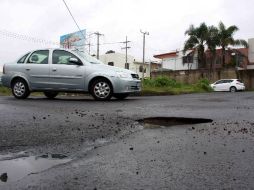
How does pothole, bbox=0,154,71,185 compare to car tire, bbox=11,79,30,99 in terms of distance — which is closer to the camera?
pothole, bbox=0,154,71,185

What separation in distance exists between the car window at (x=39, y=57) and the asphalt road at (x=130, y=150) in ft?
15.7

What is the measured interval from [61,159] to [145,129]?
2.07 metres

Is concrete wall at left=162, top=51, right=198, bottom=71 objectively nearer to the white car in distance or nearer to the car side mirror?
the white car in distance

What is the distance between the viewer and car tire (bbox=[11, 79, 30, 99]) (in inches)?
450

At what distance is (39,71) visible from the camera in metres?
11.3

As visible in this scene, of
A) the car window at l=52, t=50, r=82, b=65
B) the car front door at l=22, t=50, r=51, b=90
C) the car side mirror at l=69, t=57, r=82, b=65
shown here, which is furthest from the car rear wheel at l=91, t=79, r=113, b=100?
the car front door at l=22, t=50, r=51, b=90

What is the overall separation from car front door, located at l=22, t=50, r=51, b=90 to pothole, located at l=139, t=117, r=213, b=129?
5439mm

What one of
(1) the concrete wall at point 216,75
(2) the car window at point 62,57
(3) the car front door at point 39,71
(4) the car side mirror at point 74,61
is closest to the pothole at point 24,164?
(4) the car side mirror at point 74,61

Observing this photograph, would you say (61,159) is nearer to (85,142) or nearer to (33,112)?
(85,142)

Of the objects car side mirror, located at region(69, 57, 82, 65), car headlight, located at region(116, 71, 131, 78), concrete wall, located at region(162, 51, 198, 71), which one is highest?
concrete wall, located at region(162, 51, 198, 71)

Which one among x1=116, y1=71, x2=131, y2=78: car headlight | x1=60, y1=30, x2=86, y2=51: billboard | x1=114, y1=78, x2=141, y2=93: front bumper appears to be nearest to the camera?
x1=114, y1=78, x2=141, y2=93: front bumper

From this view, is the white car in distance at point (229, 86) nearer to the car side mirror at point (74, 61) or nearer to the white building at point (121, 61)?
the car side mirror at point (74, 61)

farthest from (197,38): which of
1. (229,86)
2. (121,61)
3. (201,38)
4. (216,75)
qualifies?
(121,61)

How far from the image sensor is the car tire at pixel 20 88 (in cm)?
1143
